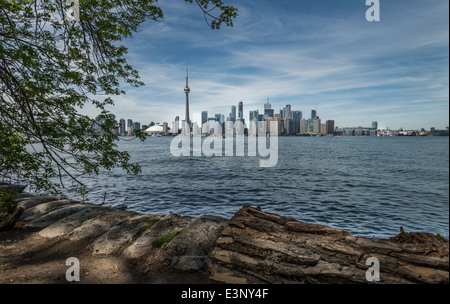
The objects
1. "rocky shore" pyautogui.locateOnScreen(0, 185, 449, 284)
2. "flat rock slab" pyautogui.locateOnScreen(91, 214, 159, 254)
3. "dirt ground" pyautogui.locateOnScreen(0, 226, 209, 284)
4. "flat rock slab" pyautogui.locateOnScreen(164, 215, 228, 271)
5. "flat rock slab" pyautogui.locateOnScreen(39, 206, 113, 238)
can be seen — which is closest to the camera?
"rocky shore" pyautogui.locateOnScreen(0, 185, 449, 284)

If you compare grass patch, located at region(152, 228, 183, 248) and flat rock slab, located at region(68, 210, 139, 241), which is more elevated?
grass patch, located at region(152, 228, 183, 248)

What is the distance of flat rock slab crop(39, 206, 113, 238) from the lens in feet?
26.5

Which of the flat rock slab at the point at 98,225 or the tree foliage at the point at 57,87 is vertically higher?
the tree foliage at the point at 57,87

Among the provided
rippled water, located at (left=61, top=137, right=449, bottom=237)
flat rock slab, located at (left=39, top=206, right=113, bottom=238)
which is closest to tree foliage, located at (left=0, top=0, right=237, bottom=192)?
flat rock slab, located at (left=39, top=206, right=113, bottom=238)

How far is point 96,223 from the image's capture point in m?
8.47

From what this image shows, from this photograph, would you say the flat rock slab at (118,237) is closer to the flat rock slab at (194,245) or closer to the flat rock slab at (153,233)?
the flat rock slab at (153,233)

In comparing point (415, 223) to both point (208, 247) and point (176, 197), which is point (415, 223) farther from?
point (176, 197)

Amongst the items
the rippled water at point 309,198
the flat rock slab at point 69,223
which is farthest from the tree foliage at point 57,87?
the rippled water at point 309,198

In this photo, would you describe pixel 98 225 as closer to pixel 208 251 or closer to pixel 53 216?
pixel 53 216

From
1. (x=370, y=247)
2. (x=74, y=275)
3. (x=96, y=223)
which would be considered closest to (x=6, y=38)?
(x=96, y=223)

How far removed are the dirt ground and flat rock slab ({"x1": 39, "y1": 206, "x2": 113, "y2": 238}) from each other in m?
0.60

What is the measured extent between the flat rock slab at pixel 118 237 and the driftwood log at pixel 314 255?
12.4 ft

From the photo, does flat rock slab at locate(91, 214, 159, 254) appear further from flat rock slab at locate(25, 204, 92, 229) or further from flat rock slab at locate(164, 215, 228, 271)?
flat rock slab at locate(25, 204, 92, 229)

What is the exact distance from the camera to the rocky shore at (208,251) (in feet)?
12.5
